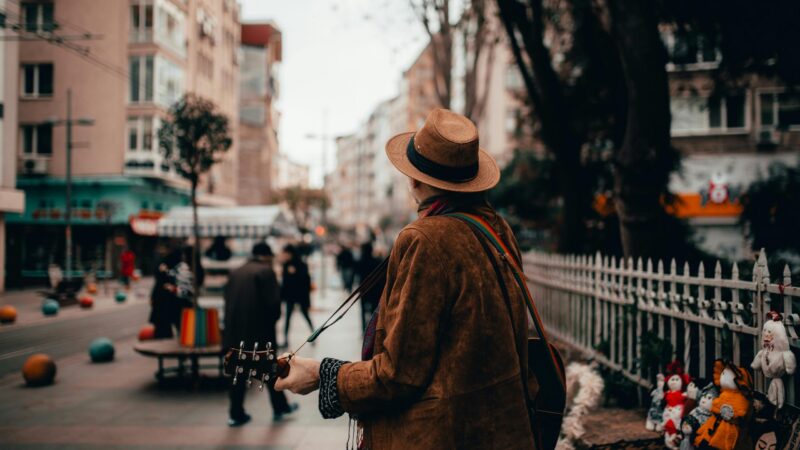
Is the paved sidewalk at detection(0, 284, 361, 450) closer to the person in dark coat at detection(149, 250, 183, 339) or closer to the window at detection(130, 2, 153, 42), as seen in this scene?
the person in dark coat at detection(149, 250, 183, 339)

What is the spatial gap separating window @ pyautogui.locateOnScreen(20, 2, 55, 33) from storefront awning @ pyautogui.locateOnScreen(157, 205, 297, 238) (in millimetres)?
10826

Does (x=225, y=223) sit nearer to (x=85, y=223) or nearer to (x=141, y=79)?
(x=141, y=79)

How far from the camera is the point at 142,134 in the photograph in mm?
28781

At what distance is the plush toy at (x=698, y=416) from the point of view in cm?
384

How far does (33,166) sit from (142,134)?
202 inches

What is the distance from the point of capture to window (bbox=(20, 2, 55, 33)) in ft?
33.8

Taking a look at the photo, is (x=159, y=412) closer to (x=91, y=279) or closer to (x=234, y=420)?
(x=234, y=420)

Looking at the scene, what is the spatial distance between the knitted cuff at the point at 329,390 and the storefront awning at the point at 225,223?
20.5 meters

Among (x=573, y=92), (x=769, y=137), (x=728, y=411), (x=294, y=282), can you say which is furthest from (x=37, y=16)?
(x=769, y=137)

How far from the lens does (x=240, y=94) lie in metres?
64.9

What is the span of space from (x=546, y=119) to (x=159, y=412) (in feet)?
25.5

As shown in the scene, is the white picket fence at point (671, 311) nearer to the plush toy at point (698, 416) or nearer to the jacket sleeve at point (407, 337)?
the plush toy at point (698, 416)

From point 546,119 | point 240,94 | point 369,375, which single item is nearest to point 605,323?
point 546,119

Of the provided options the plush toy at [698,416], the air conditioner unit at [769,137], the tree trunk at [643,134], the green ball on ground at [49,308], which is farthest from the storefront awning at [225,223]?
the plush toy at [698,416]
